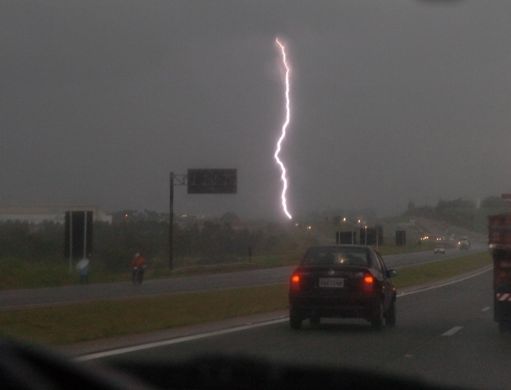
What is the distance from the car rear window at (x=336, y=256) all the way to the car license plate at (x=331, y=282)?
489 mm

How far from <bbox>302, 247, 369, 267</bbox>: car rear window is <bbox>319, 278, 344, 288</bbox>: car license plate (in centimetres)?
49

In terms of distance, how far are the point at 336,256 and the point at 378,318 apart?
151cm

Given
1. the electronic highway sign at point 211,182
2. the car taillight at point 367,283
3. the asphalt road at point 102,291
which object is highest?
the electronic highway sign at point 211,182

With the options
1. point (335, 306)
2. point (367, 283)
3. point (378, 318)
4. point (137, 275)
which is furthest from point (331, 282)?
point (137, 275)

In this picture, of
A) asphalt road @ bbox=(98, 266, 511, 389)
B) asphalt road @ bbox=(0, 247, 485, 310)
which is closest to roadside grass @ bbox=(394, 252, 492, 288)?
asphalt road @ bbox=(0, 247, 485, 310)

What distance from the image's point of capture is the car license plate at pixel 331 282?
1950cm

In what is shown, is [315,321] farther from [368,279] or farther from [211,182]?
[211,182]

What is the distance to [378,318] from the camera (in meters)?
19.9

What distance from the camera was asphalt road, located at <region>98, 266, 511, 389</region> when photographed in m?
13.1

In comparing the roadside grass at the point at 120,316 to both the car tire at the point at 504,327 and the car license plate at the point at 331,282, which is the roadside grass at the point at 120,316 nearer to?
the car license plate at the point at 331,282

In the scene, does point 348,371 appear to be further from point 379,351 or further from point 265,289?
point 265,289

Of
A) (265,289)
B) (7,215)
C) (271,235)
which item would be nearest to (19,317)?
(265,289)

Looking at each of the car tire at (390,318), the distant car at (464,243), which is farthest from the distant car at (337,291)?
the distant car at (464,243)

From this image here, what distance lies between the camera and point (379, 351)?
15.9 metres
